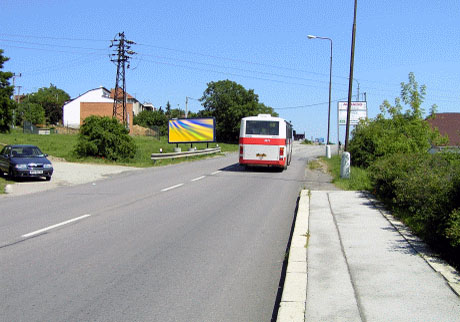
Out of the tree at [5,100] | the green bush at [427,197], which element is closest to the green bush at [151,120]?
the tree at [5,100]

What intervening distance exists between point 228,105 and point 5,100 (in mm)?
47115

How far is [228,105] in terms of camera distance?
9481cm

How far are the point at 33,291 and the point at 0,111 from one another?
5606 centimetres

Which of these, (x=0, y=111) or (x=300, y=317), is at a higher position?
(x=0, y=111)

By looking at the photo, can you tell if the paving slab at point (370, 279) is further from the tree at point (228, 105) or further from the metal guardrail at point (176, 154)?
the tree at point (228, 105)

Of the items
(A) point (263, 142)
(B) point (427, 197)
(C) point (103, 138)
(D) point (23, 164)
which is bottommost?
(D) point (23, 164)

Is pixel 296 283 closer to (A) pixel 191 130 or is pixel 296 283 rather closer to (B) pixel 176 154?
(B) pixel 176 154

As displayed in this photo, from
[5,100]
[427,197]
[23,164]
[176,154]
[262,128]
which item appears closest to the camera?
[427,197]

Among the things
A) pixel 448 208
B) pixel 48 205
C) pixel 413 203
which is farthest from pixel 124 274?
pixel 48 205

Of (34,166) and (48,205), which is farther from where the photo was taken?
(34,166)

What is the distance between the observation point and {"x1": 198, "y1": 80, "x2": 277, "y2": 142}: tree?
308 ft

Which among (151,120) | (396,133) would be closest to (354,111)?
(396,133)

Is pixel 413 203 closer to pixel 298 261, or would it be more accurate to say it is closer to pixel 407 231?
pixel 407 231

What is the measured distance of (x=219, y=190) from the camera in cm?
1575
